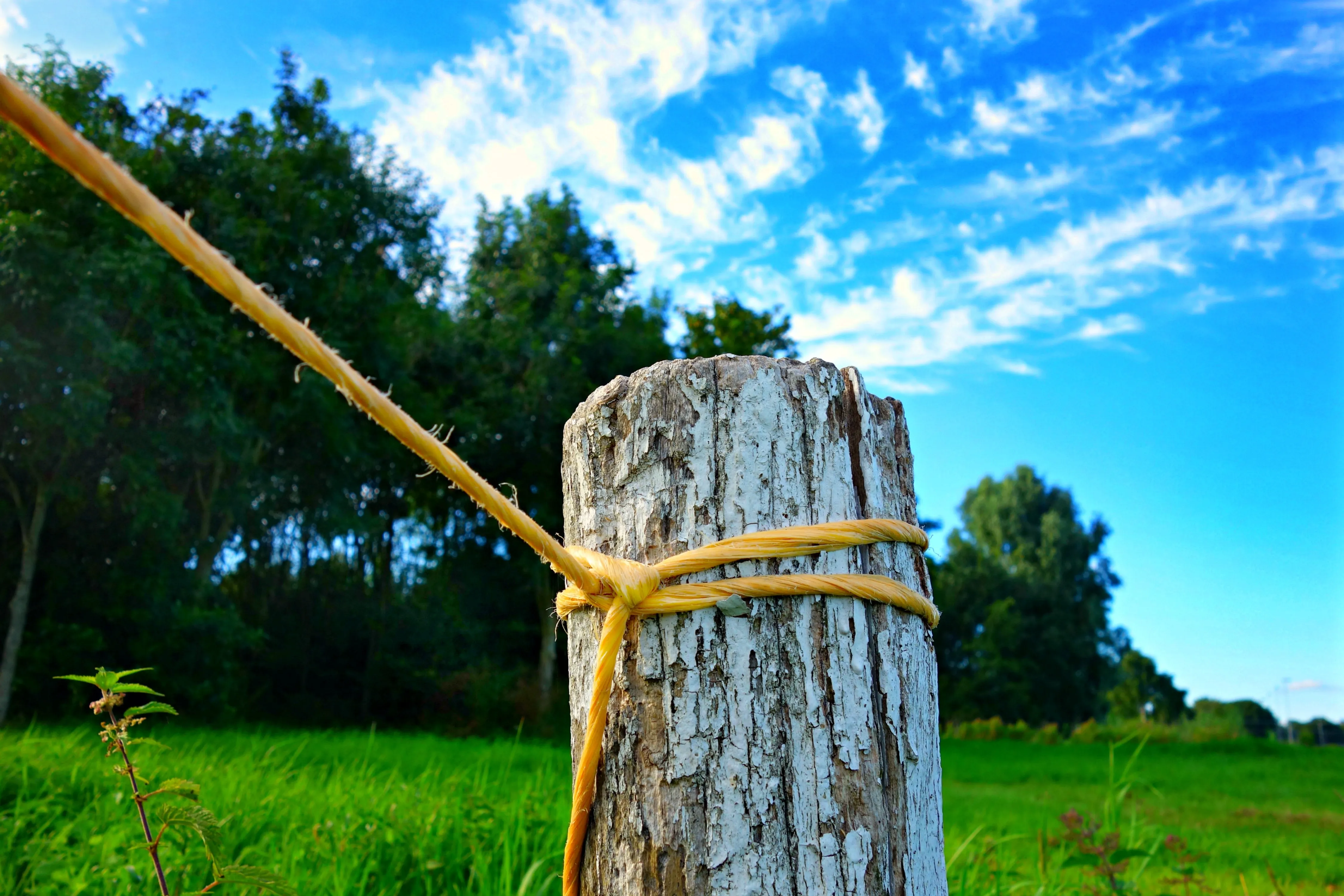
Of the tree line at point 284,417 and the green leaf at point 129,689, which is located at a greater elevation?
the tree line at point 284,417

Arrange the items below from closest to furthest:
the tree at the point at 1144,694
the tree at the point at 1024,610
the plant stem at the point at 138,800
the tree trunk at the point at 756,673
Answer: the tree trunk at the point at 756,673
the plant stem at the point at 138,800
the tree at the point at 1024,610
the tree at the point at 1144,694

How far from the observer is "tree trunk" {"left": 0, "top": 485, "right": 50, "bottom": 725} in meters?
10.2

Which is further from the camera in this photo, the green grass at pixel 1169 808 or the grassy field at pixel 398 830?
the green grass at pixel 1169 808

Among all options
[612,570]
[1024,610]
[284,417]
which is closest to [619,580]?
[612,570]

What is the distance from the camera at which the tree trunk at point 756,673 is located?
3.77ft

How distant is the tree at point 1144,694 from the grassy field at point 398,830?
959 inches

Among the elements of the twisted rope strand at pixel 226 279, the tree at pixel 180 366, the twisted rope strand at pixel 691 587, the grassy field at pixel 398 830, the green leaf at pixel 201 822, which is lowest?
the grassy field at pixel 398 830

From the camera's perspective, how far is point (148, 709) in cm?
126

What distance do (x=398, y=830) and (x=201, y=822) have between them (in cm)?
171

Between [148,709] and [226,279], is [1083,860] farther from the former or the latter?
[226,279]

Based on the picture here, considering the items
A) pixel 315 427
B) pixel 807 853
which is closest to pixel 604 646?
pixel 807 853

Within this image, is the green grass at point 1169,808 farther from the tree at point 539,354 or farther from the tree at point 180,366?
the tree at point 180,366

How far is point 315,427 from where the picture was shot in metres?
13.6

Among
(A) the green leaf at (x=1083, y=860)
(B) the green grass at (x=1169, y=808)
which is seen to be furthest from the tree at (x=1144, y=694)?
(A) the green leaf at (x=1083, y=860)
